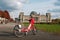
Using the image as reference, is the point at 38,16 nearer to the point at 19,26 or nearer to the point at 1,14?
the point at 1,14

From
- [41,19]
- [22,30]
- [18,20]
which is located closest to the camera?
[22,30]

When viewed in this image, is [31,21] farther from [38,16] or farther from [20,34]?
[38,16]

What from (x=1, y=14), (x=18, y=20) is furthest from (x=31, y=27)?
(x=1, y=14)

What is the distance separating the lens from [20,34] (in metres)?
16.4

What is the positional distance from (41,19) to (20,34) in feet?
531

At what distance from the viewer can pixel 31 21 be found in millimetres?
17016

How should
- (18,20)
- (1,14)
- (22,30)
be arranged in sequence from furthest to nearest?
(1,14)
(18,20)
(22,30)

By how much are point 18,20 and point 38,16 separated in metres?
159

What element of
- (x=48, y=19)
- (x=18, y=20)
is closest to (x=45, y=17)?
(x=48, y=19)

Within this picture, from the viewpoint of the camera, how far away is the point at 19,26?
53.8 feet

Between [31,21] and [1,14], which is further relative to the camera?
[1,14]

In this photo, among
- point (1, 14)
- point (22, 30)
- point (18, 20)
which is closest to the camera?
point (22, 30)

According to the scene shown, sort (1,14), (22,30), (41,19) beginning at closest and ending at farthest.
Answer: (22,30) < (1,14) < (41,19)

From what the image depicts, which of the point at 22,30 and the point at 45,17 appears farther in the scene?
the point at 45,17
